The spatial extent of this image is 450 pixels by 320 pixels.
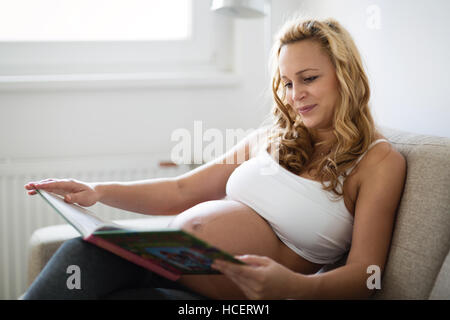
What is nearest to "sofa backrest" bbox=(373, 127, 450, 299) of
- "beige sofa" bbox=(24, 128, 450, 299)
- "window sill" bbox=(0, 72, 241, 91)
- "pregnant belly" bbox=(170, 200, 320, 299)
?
"beige sofa" bbox=(24, 128, 450, 299)

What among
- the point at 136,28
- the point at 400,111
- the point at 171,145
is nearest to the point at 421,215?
the point at 400,111

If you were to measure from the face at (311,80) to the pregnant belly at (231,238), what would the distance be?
11.5 inches

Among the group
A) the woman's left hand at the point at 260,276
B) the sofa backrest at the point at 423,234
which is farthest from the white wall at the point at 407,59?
the woman's left hand at the point at 260,276

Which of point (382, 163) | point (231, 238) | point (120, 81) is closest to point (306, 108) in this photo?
point (382, 163)

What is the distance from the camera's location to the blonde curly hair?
3.96ft

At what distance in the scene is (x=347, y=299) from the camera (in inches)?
41.8

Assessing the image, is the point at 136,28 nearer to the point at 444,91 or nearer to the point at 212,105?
the point at 212,105

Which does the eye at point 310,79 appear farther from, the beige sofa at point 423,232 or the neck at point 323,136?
the beige sofa at point 423,232

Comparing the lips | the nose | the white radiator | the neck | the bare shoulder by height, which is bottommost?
the white radiator

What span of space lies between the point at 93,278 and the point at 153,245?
0.24 m

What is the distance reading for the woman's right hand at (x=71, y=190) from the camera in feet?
4.07

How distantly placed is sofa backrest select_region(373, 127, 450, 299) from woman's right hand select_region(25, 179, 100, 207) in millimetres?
749

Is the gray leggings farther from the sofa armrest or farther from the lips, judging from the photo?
the lips
